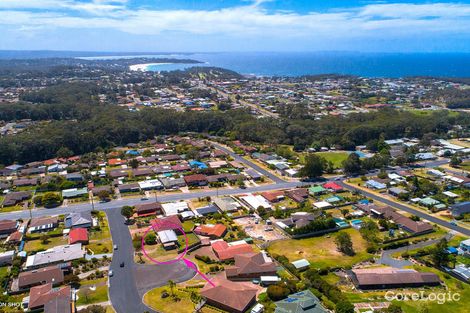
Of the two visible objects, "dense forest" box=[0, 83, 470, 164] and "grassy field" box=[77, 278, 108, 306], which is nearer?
"grassy field" box=[77, 278, 108, 306]

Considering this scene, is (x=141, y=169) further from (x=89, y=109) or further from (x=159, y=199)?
(x=89, y=109)

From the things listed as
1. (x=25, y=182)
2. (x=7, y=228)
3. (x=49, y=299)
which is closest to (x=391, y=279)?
(x=49, y=299)

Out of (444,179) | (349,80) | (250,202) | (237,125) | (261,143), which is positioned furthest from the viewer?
(349,80)

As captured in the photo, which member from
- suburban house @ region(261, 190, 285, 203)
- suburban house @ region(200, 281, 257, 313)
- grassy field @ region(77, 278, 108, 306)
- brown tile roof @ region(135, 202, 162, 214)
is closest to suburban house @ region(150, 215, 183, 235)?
brown tile roof @ region(135, 202, 162, 214)

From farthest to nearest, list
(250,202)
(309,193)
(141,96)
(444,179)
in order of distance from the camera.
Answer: (141,96), (444,179), (309,193), (250,202)

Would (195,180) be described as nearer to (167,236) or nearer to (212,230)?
(212,230)

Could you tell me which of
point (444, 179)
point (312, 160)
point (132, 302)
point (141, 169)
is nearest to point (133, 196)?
point (141, 169)

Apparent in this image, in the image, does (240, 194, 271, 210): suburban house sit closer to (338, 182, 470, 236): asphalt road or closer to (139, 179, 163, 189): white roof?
(139, 179, 163, 189): white roof
